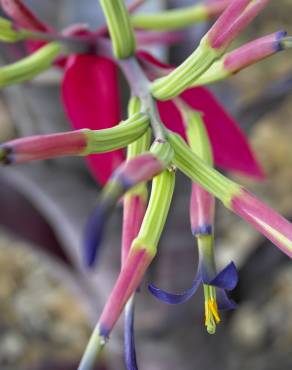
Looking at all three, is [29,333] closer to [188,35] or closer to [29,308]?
[29,308]

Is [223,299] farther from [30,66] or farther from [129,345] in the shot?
[30,66]

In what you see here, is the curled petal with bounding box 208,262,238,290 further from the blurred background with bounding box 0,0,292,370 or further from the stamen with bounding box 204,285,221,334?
the blurred background with bounding box 0,0,292,370

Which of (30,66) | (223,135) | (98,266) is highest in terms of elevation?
(30,66)

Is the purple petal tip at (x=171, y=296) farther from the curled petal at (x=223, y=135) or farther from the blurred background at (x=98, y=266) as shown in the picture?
the blurred background at (x=98, y=266)

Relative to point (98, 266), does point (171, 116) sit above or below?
above

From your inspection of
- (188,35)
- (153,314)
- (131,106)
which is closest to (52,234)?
(153,314)

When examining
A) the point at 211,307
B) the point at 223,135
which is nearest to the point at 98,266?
the point at 223,135
